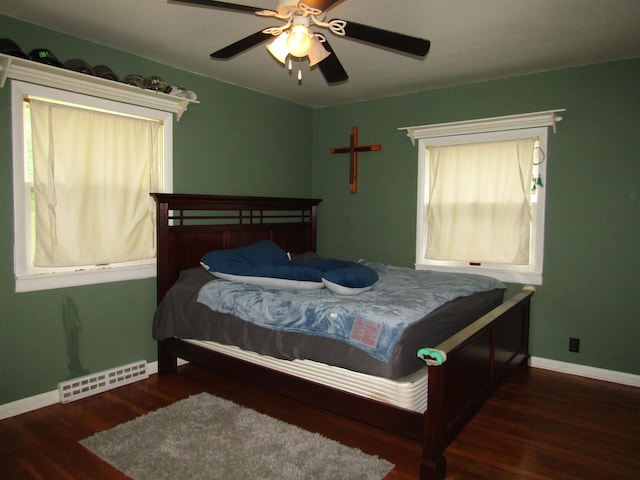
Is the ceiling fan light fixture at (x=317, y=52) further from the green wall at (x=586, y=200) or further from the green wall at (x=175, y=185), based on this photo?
the green wall at (x=586, y=200)

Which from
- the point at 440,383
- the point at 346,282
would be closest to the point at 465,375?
the point at 440,383

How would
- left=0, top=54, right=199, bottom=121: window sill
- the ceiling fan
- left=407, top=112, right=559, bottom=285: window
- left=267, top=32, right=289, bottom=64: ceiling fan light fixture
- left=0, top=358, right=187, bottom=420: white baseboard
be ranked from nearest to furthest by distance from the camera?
the ceiling fan, left=267, top=32, right=289, bottom=64: ceiling fan light fixture, left=0, top=54, right=199, bottom=121: window sill, left=0, top=358, right=187, bottom=420: white baseboard, left=407, top=112, right=559, bottom=285: window

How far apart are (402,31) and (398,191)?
1.79 meters

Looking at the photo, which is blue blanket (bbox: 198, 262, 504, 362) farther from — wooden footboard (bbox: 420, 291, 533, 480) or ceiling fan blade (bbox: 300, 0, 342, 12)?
ceiling fan blade (bbox: 300, 0, 342, 12)

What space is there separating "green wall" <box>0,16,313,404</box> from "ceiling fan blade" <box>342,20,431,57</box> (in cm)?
201

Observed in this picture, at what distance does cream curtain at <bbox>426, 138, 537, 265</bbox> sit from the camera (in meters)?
3.68

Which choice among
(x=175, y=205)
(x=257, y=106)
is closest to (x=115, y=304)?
(x=175, y=205)

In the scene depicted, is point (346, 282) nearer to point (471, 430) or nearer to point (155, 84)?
point (471, 430)

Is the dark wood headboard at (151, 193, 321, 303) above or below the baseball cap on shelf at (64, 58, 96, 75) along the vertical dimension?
below

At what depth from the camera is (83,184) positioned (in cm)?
299

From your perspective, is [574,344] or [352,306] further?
[574,344]

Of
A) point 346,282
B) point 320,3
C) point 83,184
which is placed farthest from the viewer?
point 83,184

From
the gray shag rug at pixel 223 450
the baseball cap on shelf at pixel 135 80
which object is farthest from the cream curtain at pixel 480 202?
the baseball cap on shelf at pixel 135 80

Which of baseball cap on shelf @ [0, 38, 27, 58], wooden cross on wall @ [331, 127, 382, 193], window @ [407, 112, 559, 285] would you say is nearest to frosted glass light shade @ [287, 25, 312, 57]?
baseball cap on shelf @ [0, 38, 27, 58]
